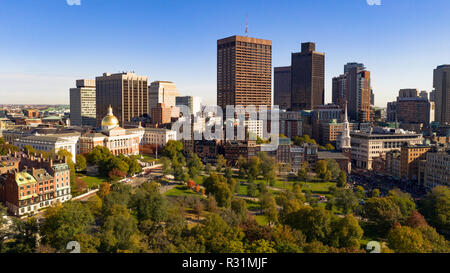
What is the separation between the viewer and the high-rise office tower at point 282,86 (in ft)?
515

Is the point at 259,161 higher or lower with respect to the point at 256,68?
lower

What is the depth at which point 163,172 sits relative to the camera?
175 feet

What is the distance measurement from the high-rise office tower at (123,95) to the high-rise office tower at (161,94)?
62.3 ft

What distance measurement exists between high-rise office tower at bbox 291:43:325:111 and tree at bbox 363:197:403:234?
327 ft

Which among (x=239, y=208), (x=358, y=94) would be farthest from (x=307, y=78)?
(x=239, y=208)

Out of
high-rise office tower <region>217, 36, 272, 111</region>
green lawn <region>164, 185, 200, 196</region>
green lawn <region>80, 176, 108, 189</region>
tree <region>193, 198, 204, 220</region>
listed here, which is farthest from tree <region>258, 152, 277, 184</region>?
high-rise office tower <region>217, 36, 272, 111</region>

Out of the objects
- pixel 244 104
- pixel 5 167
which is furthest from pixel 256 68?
pixel 5 167

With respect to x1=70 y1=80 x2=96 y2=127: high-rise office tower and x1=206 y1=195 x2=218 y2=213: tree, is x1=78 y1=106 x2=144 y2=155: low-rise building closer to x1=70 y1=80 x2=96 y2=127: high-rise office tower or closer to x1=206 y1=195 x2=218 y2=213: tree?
x1=206 y1=195 x2=218 y2=213: tree

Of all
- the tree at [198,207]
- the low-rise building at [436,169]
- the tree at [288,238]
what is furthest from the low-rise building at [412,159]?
the tree at [288,238]

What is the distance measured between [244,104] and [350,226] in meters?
78.1

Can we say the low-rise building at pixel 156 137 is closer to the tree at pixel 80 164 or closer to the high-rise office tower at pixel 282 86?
the tree at pixel 80 164

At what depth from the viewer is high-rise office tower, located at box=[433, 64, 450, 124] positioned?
10969 cm
